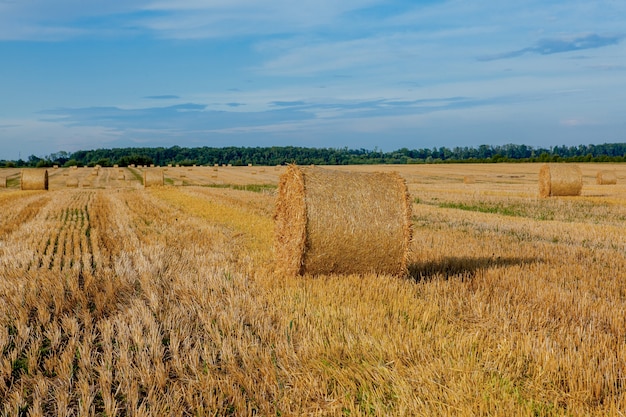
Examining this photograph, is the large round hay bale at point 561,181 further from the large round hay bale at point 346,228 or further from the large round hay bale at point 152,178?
the large round hay bale at point 152,178

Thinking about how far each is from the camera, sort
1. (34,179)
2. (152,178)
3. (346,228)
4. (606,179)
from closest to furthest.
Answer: (346,228) < (34,179) < (606,179) < (152,178)

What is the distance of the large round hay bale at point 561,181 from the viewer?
24.8 m

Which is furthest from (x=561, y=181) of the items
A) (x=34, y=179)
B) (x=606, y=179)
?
(x=34, y=179)

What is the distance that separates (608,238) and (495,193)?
15907 millimetres

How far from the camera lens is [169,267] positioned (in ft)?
30.1

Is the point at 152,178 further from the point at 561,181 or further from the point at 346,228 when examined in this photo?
the point at 346,228

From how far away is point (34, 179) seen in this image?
110 feet

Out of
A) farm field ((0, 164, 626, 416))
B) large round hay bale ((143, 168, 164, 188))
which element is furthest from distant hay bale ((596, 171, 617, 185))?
farm field ((0, 164, 626, 416))

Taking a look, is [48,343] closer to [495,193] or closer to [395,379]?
[395,379]

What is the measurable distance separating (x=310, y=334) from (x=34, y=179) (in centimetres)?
3191

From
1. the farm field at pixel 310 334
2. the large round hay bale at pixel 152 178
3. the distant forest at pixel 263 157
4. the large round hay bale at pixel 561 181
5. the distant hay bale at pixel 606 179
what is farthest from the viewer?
the distant forest at pixel 263 157

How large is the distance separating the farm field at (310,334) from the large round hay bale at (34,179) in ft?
81.3

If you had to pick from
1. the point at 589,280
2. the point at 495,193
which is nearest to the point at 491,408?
the point at 589,280

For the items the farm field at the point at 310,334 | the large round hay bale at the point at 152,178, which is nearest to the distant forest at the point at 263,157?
the large round hay bale at the point at 152,178
